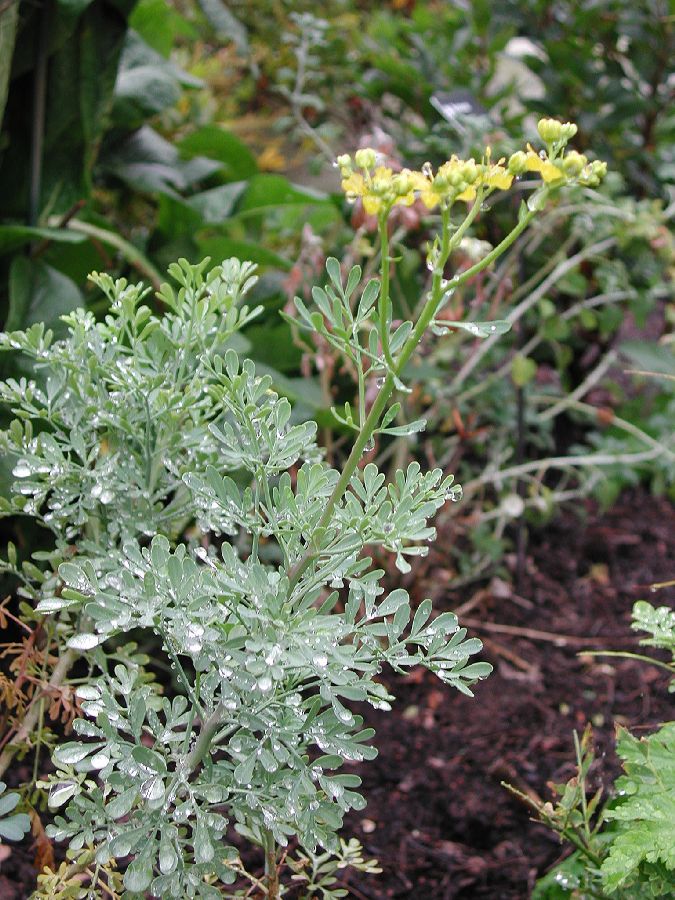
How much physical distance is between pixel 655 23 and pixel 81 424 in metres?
2.16

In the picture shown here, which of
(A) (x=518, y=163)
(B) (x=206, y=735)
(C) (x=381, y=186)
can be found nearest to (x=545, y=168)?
(A) (x=518, y=163)

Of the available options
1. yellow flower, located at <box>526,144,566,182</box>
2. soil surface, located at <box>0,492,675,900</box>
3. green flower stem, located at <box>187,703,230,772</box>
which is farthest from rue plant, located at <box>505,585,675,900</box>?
yellow flower, located at <box>526,144,566,182</box>

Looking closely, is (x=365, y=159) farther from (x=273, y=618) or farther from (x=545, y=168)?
(x=273, y=618)

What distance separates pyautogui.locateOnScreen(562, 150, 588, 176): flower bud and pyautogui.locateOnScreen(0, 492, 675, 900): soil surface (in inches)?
25.7

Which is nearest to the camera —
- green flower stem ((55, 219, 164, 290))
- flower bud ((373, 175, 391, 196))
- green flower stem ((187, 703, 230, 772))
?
flower bud ((373, 175, 391, 196))

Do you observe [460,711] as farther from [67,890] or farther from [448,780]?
[67,890]

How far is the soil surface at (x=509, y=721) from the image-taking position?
4.71 feet

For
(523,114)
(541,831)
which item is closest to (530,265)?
(523,114)

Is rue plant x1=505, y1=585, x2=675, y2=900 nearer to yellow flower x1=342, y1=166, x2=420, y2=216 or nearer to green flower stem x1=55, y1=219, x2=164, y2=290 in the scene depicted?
yellow flower x1=342, y1=166, x2=420, y2=216

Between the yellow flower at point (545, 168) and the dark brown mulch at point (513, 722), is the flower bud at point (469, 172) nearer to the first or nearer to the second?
the yellow flower at point (545, 168)

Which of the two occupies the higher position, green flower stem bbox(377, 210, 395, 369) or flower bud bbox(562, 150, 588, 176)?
flower bud bbox(562, 150, 588, 176)

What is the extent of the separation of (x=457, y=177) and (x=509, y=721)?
4.14 ft

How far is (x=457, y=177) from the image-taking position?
778 millimetres

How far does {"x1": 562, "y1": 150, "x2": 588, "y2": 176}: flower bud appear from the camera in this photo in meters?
0.80
